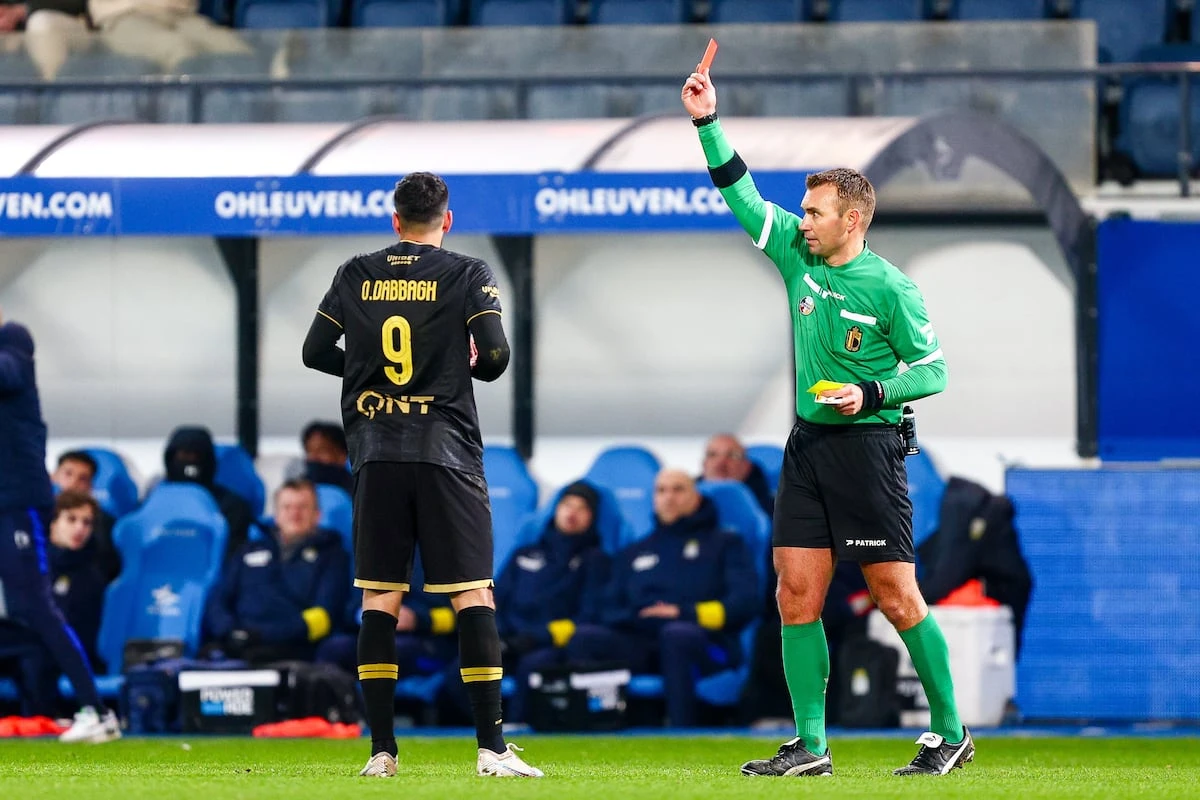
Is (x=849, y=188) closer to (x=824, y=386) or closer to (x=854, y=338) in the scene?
(x=854, y=338)

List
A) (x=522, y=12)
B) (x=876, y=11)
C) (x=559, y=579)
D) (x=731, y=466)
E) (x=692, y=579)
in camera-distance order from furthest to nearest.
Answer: (x=522, y=12)
(x=876, y=11)
(x=731, y=466)
(x=559, y=579)
(x=692, y=579)

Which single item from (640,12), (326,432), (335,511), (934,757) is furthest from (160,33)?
(934,757)

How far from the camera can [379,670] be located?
674cm

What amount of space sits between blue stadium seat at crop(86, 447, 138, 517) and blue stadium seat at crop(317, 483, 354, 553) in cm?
126

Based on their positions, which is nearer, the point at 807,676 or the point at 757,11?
the point at 807,676

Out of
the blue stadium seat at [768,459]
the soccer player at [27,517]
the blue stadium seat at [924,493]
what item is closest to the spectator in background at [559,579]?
the blue stadium seat at [768,459]

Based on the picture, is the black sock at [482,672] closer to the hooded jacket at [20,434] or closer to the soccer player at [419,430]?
the soccer player at [419,430]

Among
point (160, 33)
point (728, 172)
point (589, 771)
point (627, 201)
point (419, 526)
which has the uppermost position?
point (160, 33)

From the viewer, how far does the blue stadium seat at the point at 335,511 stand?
12.6m

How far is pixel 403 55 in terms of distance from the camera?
15422mm

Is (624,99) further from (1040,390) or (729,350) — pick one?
(1040,390)

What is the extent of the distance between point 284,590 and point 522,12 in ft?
17.3

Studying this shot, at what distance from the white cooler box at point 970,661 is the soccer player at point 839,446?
4.47m

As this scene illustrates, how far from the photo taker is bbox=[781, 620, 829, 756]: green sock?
6922 mm
